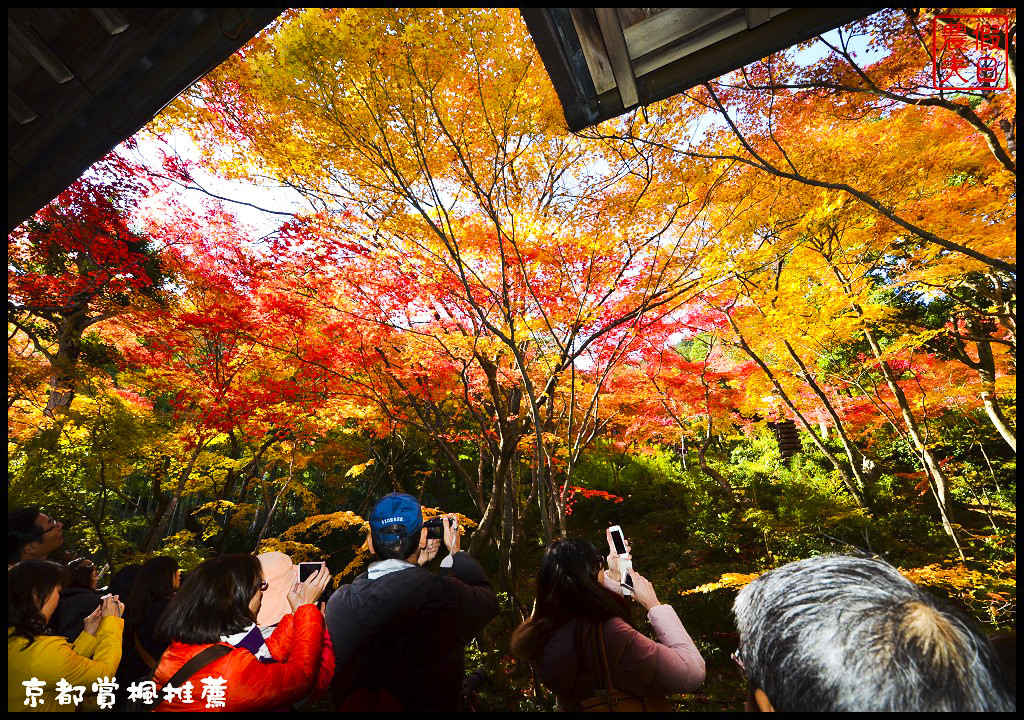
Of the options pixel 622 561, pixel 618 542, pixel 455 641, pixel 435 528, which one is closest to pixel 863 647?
pixel 622 561

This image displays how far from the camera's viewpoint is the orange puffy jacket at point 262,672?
1.62 meters

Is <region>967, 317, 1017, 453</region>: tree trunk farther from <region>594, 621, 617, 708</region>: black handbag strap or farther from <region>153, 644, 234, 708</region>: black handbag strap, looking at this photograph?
<region>153, 644, 234, 708</region>: black handbag strap

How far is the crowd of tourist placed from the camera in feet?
3.19

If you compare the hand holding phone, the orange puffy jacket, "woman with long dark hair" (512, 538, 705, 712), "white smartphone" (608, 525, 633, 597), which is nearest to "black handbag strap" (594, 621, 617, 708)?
"woman with long dark hair" (512, 538, 705, 712)

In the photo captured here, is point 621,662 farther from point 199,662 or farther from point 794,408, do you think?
point 794,408

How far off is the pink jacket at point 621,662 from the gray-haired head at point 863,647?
551 millimetres

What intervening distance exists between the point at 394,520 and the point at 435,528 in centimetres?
54

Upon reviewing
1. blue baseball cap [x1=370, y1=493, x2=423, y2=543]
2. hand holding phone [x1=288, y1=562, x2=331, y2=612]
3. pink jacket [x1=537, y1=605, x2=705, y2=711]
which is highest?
blue baseball cap [x1=370, y1=493, x2=423, y2=543]

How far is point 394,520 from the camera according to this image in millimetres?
2070

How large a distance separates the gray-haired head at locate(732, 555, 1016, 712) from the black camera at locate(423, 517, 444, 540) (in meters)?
1.69

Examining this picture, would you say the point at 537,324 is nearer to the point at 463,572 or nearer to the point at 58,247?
the point at 463,572

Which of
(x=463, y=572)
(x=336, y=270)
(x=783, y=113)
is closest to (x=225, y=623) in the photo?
(x=463, y=572)

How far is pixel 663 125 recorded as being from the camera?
4.68m

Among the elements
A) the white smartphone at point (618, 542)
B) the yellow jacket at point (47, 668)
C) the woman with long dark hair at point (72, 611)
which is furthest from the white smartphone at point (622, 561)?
the woman with long dark hair at point (72, 611)
